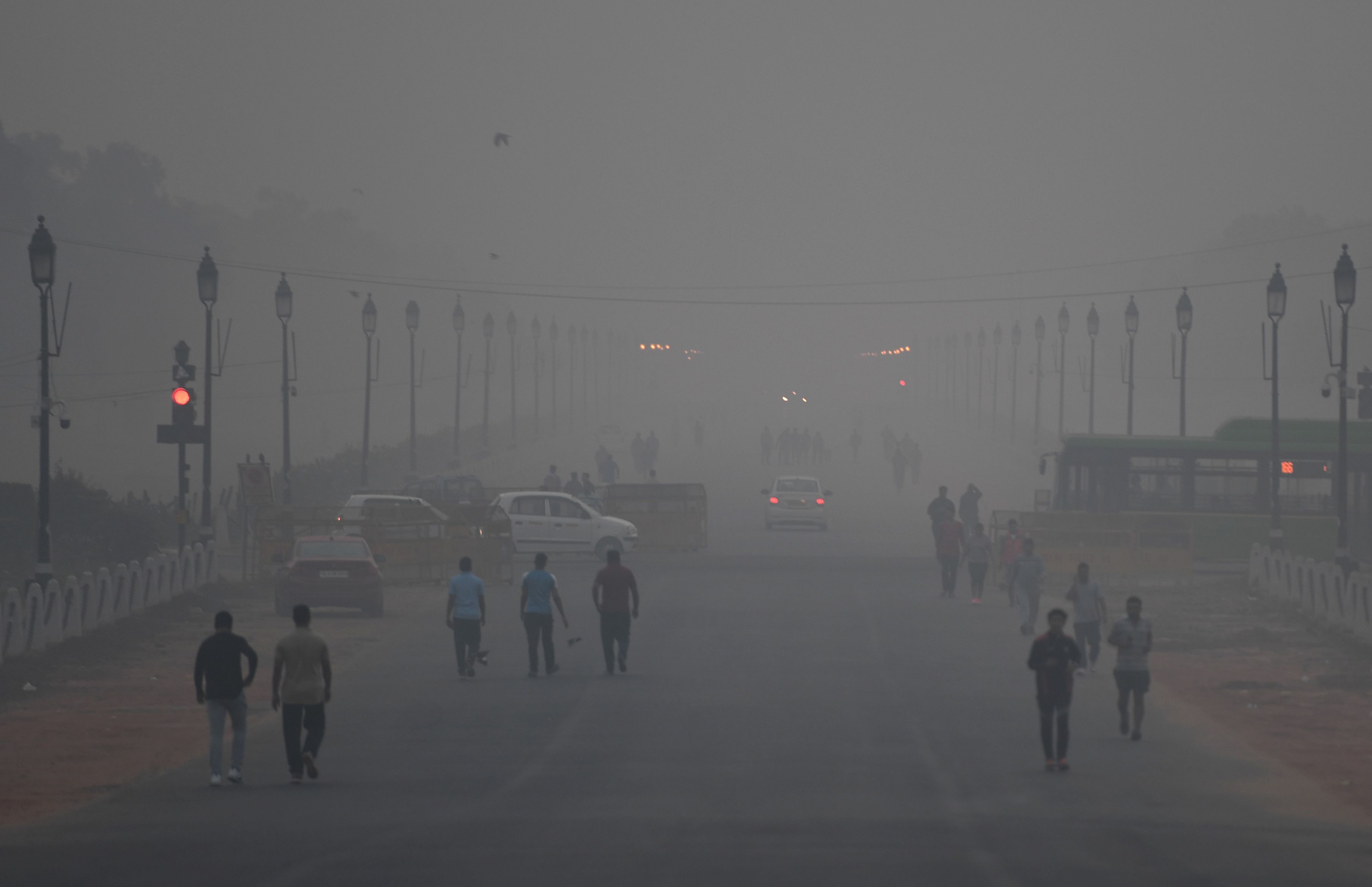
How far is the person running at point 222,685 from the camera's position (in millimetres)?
13023

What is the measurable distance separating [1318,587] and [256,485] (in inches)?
762

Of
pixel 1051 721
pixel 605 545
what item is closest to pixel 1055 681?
pixel 1051 721

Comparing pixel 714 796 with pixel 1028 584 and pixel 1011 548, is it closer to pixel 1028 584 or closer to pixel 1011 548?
pixel 1028 584

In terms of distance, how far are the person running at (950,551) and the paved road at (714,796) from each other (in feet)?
24.7

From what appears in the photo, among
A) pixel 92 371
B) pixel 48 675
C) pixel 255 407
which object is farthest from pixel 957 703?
pixel 255 407

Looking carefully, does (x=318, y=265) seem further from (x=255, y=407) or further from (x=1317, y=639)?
(x=1317, y=639)

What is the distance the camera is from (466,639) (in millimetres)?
19391

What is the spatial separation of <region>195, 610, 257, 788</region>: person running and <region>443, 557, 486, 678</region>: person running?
6.01m

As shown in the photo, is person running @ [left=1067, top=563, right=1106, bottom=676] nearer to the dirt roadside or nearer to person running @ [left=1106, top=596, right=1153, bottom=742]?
person running @ [left=1106, top=596, right=1153, bottom=742]

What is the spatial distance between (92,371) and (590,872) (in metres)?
107

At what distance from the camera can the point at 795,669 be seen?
20438mm

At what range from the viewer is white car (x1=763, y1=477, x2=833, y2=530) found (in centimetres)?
5047

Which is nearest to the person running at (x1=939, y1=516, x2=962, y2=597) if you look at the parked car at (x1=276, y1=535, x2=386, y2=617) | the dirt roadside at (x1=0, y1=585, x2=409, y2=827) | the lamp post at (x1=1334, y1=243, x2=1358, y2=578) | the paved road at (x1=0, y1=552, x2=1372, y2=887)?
the lamp post at (x1=1334, y1=243, x2=1358, y2=578)

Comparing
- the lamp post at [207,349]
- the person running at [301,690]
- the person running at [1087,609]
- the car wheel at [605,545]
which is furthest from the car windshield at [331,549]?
the person running at [301,690]
